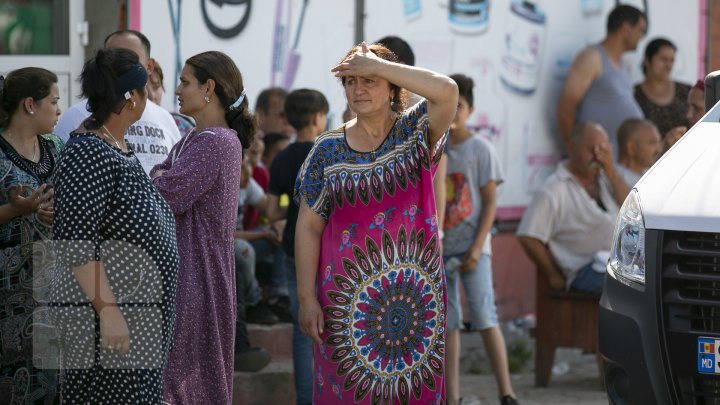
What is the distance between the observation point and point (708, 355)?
15.8 ft

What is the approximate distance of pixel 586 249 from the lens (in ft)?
28.1

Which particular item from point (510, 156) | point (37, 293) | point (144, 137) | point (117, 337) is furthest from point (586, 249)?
point (117, 337)

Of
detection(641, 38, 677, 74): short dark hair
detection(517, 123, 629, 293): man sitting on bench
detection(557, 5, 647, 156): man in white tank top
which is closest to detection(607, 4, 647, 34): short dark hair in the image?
detection(557, 5, 647, 156): man in white tank top

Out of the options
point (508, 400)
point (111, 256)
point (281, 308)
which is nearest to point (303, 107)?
point (281, 308)

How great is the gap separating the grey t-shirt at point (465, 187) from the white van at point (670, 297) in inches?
104

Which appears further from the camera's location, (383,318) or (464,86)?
(464,86)

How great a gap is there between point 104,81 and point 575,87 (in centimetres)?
661

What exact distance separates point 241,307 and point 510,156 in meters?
4.03

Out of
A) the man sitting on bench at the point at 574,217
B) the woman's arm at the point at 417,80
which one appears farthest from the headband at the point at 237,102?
the man sitting on bench at the point at 574,217

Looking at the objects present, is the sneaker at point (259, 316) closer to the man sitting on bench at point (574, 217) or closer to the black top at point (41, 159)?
the man sitting on bench at point (574, 217)

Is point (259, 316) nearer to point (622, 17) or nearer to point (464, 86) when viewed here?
point (464, 86)

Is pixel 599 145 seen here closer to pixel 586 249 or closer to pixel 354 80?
pixel 586 249

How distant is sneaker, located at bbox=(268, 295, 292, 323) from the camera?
26.0ft

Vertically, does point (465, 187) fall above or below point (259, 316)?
above
